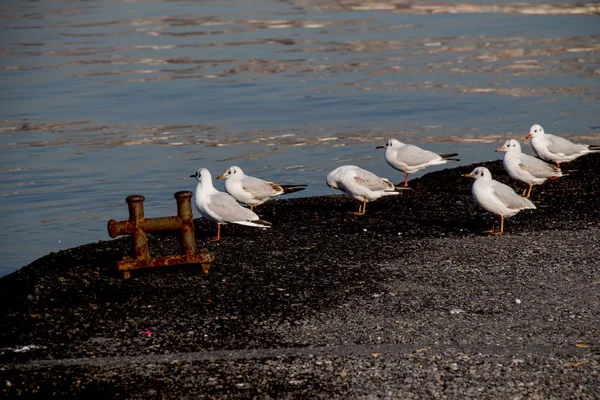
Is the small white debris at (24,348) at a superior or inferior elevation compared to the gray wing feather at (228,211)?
inferior

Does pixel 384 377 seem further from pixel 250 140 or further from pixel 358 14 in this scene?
pixel 358 14

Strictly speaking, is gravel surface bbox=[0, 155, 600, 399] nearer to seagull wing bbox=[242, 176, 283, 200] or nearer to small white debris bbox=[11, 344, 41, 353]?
small white debris bbox=[11, 344, 41, 353]

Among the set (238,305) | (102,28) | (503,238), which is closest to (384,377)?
(238,305)

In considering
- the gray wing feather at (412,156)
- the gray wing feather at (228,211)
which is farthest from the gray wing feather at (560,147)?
the gray wing feather at (228,211)

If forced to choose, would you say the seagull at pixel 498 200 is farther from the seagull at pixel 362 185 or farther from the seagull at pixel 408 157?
the seagull at pixel 408 157

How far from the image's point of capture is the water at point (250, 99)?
18672mm

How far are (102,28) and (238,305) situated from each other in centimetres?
4292

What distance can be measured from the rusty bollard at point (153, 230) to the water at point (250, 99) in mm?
4690

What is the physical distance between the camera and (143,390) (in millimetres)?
6750

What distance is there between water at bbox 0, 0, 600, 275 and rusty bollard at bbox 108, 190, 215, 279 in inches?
185

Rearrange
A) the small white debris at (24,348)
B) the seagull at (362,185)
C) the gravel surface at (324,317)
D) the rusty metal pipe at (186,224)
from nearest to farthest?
the gravel surface at (324,317)
the small white debris at (24,348)
the rusty metal pipe at (186,224)
the seagull at (362,185)

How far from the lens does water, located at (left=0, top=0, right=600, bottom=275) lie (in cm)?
1867

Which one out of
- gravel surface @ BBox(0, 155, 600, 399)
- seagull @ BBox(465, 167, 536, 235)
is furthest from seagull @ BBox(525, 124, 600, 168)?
seagull @ BBox(465, 167, 536, 235)

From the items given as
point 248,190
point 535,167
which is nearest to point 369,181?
point 248,190
